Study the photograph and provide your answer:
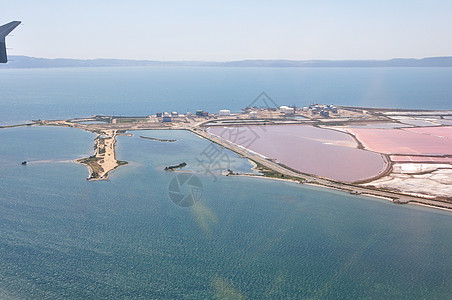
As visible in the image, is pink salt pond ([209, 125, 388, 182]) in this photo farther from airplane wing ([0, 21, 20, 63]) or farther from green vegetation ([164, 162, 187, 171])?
airplane wing ([0, 21, 20, 63])

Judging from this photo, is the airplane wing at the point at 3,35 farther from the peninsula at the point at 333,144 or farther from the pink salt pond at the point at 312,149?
the pink salt pond at the point at 312,149

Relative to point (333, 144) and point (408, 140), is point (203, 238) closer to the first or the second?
point (333, 144)

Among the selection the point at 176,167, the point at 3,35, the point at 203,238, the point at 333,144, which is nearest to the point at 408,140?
the point at 333,144

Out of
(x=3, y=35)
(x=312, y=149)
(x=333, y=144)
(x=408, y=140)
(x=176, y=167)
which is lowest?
(x=176, y=167)

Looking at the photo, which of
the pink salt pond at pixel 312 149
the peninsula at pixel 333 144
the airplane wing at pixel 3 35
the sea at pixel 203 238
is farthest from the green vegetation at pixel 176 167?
the airplane wing at pixel 3 35

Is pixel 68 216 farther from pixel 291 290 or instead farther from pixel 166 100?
pixel 166 100

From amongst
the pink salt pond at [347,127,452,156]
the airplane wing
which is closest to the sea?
the airplane wing
